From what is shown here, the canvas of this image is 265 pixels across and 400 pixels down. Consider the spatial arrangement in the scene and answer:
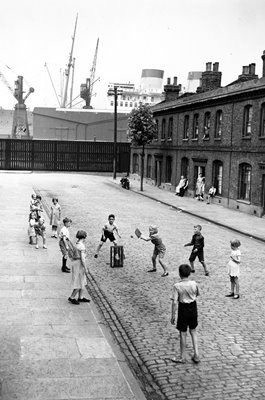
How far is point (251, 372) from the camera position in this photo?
821 centimetres

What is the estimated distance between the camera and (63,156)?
58.5 m

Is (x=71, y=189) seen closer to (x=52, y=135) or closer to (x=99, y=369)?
(x=99, y=369)

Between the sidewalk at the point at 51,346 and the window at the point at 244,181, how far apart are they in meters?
17.5

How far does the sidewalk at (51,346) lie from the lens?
288 inches

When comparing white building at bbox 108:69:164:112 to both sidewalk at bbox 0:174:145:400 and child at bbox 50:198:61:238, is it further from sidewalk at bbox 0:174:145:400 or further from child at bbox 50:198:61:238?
sidewalk at bbox 0:174:145:400

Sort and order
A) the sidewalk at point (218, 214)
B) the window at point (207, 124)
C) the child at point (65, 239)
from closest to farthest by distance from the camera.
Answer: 1. the child at point (65, 239)
2. the sidewalk at point (218, 214)
3. the window at point (207, 124)

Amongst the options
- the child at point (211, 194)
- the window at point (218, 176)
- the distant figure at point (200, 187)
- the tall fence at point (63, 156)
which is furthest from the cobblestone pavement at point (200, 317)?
the tall fence at point (63, 156)

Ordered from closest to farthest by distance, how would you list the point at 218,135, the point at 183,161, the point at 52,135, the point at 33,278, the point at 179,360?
the point at 179,360
the point at 33,278
the point at 218,135
the point at 183,161
the point at 52,135

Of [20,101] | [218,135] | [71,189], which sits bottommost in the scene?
[71,189]

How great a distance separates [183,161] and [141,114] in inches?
187

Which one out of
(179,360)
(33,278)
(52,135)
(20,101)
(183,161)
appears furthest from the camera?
(20,101)

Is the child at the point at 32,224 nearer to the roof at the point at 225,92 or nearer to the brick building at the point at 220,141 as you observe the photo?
the brick building at the point at 220,141

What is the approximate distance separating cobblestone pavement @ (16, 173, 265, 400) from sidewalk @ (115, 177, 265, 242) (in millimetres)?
1143

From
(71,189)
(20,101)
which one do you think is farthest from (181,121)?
(20,101)
